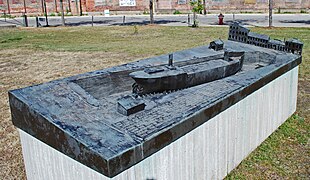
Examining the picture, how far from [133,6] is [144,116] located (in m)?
32.7

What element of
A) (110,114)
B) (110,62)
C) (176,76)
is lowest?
(110,62)

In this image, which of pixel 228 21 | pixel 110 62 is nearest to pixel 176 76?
pixel 110 62

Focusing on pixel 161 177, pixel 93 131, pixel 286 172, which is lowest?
pixel 286 172

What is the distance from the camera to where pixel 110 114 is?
3.30 meters

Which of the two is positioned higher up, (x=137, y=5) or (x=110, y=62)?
(x=137, y=5)

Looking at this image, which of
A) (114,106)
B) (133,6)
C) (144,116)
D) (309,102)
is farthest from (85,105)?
(133,6)

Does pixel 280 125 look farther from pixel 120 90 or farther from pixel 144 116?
pixel 144 116

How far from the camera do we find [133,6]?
1378 inches

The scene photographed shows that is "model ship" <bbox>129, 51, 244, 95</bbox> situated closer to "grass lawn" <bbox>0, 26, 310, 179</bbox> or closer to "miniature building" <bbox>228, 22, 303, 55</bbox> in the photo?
"grass lawn" <bbox>0, 26, 310, 179</bbox>

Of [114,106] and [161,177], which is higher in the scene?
[114,106]

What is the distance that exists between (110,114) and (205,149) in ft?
3.25

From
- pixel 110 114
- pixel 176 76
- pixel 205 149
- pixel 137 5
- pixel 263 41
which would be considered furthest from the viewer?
pixel 137 5

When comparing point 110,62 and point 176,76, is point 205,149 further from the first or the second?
point 110,62

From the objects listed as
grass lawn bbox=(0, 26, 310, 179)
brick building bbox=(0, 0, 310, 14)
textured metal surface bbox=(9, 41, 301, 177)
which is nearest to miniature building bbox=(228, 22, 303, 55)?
grass lawn bbox=(0, 26, 310, 179)
